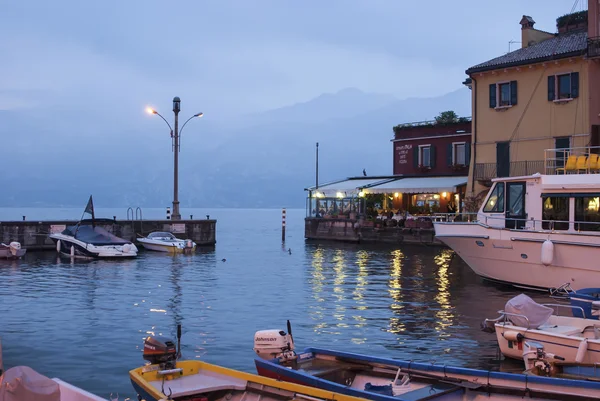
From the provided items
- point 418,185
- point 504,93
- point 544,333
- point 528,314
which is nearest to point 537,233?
point 528,314

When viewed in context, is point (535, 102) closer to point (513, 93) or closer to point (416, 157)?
point (513, 93)

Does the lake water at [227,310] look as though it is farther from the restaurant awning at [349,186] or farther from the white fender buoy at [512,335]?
the restaurant awning at [349,186]

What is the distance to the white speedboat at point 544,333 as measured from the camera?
13812mm

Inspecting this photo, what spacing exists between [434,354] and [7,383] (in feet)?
35.5

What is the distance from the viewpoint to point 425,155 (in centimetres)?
5694

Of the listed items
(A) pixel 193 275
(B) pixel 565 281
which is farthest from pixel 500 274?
(A) pixel 193 275

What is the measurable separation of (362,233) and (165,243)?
17078 mm

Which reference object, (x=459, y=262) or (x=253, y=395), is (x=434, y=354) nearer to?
(x=253, y=395)

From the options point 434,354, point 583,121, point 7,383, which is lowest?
point 434,354

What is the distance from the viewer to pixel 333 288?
2836 centimetres

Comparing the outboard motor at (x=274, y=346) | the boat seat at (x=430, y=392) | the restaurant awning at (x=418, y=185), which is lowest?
the boat seat at (x=430, y=392)

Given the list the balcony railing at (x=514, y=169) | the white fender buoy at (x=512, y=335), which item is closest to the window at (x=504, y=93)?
the balcony railing at (x=514, y=169)

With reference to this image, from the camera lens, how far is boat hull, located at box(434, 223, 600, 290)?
23.8 metres

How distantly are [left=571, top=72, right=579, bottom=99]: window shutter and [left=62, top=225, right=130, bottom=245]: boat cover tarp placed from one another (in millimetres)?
27168
